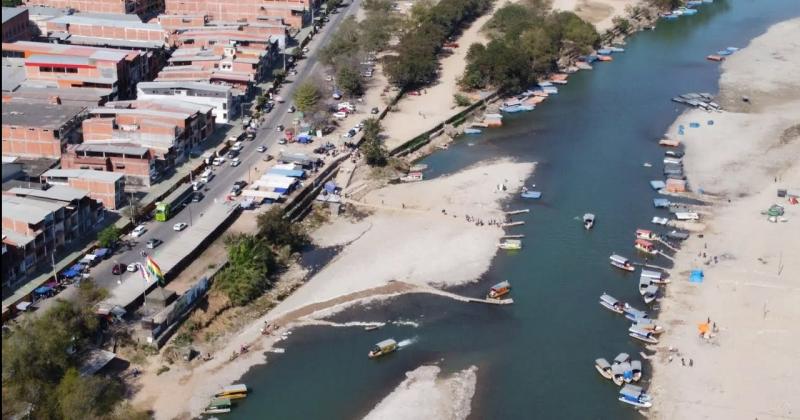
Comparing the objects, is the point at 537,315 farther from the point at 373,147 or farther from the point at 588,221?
the point at 373,147

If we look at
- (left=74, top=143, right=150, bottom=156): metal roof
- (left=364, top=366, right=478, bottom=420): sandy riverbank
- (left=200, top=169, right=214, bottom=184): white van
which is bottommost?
(left=364, top=366, right=478, bottom=420): sandy riverbank

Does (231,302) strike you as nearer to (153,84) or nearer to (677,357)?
(677,357)

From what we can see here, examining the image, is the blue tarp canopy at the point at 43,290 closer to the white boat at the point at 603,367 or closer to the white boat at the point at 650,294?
the white boat at the point at 603,367

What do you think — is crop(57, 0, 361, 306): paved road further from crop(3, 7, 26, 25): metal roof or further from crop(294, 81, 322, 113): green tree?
crop(3, 7, 26, 25): metal roof

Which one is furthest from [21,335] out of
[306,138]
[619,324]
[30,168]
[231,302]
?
[306,138]

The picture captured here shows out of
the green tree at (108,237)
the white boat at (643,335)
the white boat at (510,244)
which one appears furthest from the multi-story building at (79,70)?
the white boat at (643,335)

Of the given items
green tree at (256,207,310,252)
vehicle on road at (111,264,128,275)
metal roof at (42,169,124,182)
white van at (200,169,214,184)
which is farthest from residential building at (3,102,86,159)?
green tree at (256,207,310,252)

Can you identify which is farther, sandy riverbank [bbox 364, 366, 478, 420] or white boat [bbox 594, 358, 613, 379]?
white boat [bbox 594, 358, 613, 379]

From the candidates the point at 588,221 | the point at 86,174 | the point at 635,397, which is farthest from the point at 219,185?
the point at 635,397
